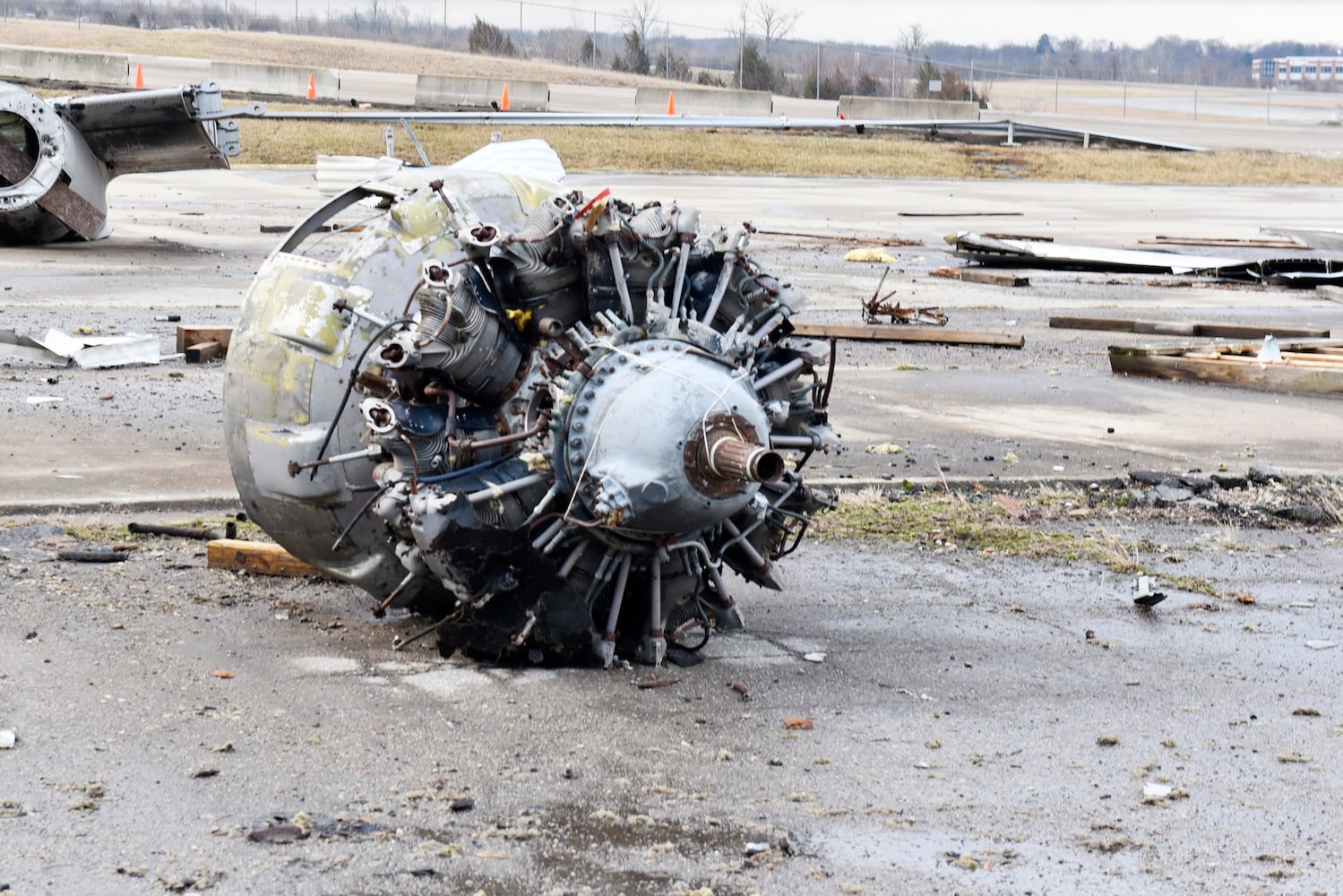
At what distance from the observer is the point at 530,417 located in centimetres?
661

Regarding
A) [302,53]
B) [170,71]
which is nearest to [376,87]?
[170,71]

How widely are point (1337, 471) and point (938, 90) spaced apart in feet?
181

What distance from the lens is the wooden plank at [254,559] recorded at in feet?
28.0

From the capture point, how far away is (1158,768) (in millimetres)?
6223

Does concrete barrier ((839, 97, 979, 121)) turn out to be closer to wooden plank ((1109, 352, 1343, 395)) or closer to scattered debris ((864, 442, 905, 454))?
wooden plank ((1109, 352, 1343, 395))

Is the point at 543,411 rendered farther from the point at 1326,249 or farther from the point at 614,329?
the point at 1326,249

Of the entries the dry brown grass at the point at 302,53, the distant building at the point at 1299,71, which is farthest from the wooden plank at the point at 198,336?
the distant building at the point at 1299,71

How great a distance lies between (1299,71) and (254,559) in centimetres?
16982

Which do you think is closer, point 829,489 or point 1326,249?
point 829,489

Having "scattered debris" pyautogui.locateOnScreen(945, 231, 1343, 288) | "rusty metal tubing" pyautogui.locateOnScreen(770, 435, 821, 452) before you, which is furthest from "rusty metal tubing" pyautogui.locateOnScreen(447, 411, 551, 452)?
"scattered debris" pyautogui.locateOnScreen(945, 231, 1343, 288)

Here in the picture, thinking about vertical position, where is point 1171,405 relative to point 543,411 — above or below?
below

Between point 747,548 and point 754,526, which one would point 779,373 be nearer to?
point 754,526

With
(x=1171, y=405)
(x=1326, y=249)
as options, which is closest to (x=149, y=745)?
(x=1171, y=405)

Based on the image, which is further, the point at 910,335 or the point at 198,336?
the point at 910,335
